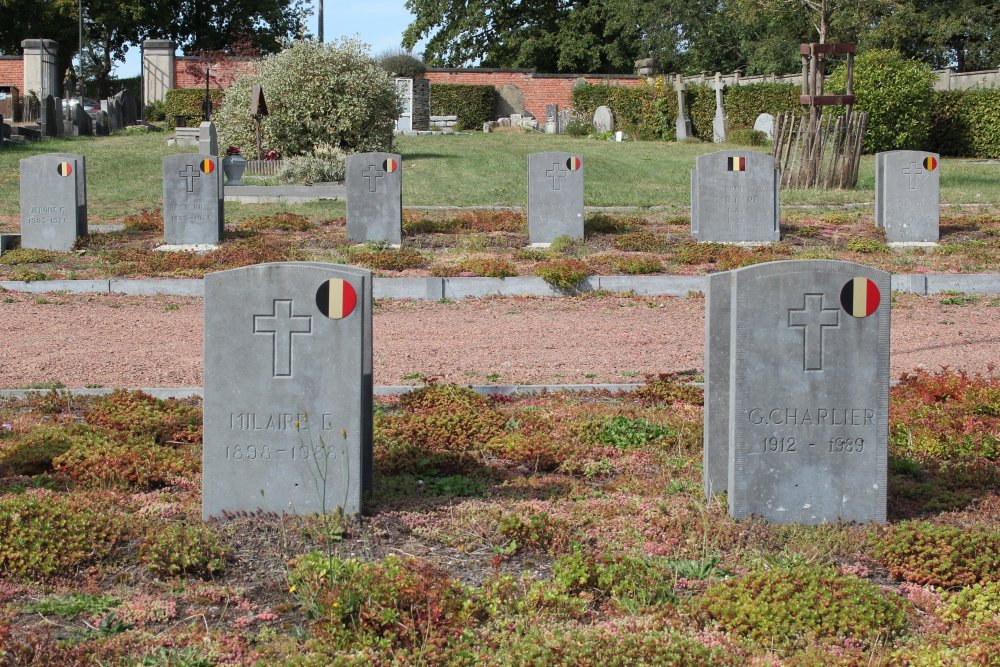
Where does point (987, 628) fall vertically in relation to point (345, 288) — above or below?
below

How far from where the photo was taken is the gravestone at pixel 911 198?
1645 centimetres

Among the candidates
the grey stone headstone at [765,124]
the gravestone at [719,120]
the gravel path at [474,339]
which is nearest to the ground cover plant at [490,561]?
the gravel path at [474,339]

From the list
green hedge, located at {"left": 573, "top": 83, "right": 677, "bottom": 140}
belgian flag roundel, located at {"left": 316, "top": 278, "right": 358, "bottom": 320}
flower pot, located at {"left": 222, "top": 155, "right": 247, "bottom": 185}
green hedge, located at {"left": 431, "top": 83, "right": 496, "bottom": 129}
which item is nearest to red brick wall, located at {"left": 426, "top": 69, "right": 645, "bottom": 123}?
green hedge, located at {"left": 431, "top": 83, "right": 496, "bottom": 129}

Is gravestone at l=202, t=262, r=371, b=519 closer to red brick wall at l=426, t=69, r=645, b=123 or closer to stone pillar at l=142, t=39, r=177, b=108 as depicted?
red brick wall at l=426, t=69, r=645, b=123

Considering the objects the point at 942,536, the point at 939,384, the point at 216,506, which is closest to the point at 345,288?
the point at 216,506

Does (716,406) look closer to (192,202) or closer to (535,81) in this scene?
(192,202)

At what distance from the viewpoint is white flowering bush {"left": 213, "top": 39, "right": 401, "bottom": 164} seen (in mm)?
27094

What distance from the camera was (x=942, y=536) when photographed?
504 cm

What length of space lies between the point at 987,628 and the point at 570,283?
9.12 metres

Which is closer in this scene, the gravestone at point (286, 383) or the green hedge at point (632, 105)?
the gravestone at point (286, 383)

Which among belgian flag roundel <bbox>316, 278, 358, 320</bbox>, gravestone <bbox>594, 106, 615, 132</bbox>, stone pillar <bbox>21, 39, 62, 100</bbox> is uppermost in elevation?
stone pillar <bbox>21, 39, 62, 100</bbox>

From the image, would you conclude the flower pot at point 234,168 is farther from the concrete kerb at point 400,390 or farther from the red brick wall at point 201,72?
the red brick wall at point 201,72

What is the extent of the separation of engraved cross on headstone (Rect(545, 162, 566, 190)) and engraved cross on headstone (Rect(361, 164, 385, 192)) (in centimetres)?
228

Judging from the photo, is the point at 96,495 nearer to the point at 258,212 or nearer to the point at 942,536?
the point at 942,536
